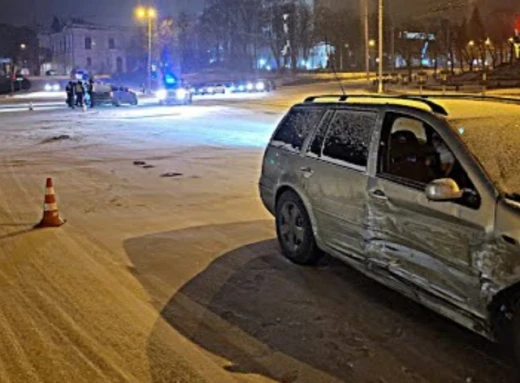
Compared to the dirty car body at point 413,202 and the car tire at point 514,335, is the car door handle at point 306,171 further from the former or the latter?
the car tire at point 514,335

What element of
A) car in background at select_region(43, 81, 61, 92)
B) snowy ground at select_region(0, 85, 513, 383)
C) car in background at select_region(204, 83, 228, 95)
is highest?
car in background at select_region(43, 81, 61, 92)

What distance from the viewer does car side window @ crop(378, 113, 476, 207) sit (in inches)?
197

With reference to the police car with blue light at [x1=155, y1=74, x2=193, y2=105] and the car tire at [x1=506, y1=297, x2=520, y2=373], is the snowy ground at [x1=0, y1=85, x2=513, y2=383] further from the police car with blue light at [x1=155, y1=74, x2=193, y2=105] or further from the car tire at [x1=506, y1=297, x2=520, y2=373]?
the police car with blue light at [x1=155, y1=74, x2=193, y2=105]

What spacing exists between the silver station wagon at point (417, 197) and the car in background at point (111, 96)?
36362 mm

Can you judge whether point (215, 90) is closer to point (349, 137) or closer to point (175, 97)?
point (175, 97)

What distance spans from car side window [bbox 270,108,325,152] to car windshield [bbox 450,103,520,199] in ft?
6.15

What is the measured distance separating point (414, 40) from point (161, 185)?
296 feet

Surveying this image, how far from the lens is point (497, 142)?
16.1 ft

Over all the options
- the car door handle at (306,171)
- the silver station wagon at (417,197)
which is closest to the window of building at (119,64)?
the silver station wagon at (417,197)

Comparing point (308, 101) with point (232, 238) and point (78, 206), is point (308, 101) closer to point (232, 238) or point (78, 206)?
point (232, 238)

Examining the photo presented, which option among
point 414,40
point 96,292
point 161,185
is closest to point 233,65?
point 414,40

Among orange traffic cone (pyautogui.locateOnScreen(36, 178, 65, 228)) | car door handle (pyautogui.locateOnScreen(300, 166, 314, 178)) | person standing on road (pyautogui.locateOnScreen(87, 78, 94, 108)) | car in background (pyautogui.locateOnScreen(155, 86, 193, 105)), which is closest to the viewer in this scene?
car door handle (pyautogui.locateOnScreen(300, 166, 314, 178))

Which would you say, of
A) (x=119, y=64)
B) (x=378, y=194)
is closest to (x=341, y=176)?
(x=378, y=194)

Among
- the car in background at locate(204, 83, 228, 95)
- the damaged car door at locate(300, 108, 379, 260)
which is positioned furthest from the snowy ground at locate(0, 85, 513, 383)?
the car in background at locate(204, 83, 228, 95)
